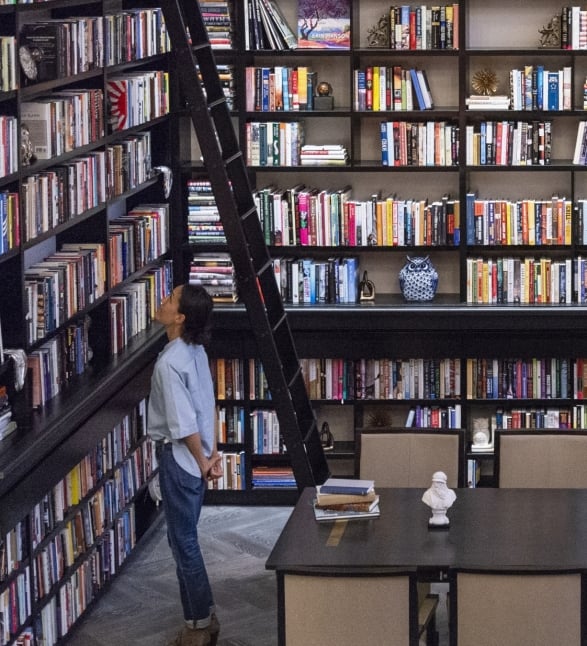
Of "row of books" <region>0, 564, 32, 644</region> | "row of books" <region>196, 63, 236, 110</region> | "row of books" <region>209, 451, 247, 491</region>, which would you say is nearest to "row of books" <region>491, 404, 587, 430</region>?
"row of books" <region>209, 451, 247, 491</region>

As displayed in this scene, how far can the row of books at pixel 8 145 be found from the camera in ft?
16.1

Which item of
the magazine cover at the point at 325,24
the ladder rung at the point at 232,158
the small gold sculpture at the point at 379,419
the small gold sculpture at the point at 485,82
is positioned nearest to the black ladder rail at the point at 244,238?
the ladder rung at the point at 232,158

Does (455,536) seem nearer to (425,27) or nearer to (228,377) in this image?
(228,377)

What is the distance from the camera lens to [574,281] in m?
7.52

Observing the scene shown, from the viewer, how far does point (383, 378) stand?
768cm

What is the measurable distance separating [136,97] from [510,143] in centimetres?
202

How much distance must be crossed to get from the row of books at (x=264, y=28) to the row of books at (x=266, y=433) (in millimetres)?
1985

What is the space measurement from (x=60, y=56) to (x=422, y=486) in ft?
7.42

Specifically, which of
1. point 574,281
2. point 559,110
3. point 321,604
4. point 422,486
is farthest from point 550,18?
point 321,604

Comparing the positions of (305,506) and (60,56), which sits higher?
(60,56)

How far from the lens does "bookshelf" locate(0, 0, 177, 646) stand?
5.13 metres

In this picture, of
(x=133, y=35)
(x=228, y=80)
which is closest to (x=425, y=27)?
(x=228, y=80)

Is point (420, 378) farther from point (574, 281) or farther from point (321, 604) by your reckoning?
point (321, 604)

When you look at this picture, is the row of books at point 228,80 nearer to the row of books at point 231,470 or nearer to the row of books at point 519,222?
the row of books at point 519,222
